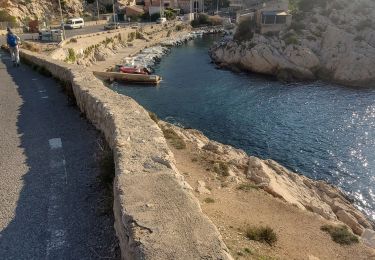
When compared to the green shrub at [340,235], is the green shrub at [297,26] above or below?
above

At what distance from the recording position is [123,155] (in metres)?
9.04

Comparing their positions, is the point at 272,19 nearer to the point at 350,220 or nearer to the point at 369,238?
the point at 350,220

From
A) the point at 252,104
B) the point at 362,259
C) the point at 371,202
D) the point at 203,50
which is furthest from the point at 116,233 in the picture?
the point at 203,50

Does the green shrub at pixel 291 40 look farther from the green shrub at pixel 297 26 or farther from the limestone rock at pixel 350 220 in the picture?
the limestone rock at pixel 350 220

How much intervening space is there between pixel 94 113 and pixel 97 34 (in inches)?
2059

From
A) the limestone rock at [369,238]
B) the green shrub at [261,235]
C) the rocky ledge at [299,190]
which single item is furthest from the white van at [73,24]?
the green shrub at [261,235]

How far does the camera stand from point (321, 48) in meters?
54.2

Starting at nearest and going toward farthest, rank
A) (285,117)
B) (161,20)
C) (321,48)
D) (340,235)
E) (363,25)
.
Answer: (340,235) < (285,117) < (321,48) < (363,25) < (161,20)

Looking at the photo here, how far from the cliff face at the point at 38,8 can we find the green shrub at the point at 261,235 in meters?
70.9

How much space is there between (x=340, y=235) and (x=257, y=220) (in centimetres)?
316

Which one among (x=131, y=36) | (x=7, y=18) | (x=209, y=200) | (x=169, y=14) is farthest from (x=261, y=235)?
(x=169, y=14)

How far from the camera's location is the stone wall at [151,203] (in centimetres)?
593

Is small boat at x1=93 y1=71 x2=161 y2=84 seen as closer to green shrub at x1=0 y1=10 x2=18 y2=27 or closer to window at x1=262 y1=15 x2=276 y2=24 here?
window at x1=262 y1=15 x2=276 y2=24

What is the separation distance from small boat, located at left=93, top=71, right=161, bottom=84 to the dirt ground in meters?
32.1
